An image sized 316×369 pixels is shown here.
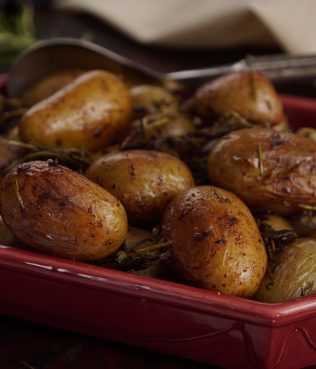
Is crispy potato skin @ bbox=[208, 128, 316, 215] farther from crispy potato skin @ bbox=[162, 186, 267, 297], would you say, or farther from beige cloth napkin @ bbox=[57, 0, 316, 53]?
beige cloth napkin @ bbox=[57, 0, 316, 53]

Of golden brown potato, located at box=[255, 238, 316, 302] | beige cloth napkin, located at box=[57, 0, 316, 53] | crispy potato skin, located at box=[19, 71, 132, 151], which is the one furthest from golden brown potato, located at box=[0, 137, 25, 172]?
beige cloth napkin, located at box=[57, 0, 316, 53]

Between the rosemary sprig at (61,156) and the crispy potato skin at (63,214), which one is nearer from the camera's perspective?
the crispy potato skin at (63,214)

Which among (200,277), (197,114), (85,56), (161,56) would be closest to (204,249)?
(200,277)

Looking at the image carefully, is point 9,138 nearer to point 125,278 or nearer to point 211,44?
point 125,278

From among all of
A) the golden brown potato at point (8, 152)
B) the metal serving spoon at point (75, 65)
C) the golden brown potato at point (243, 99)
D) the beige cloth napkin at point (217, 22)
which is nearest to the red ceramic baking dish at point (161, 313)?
the golden brown potato at point (8, 152)

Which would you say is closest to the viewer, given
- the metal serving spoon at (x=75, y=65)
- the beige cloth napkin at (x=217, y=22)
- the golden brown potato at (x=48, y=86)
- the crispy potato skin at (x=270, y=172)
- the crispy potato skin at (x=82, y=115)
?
the crispy potato skin at (x=270, y=172)

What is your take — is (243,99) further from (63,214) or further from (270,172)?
(63,214)

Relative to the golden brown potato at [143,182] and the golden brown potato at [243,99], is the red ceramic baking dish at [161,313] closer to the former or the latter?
the golden brown potato at [143,182]
